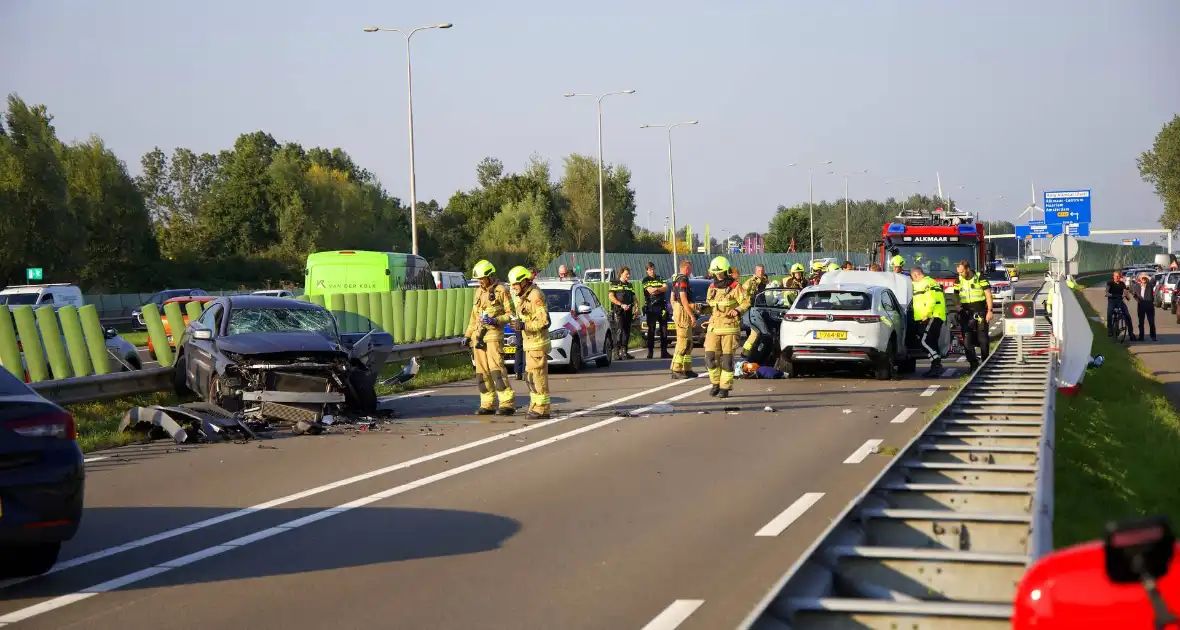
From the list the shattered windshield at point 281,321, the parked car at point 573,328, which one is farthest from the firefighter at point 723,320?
the parked car at point 573,328

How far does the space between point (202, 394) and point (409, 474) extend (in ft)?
16.2

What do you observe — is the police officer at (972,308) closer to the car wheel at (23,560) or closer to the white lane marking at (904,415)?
the white lane marking at (904,415)

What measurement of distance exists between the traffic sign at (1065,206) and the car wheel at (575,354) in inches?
961

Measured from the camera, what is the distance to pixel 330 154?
137 m

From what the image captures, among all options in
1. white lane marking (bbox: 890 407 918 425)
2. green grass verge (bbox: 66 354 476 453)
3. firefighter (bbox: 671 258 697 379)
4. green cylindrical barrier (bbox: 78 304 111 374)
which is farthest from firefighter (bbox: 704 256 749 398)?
green cylindrical barrier (bbox: 78 304 111 374)

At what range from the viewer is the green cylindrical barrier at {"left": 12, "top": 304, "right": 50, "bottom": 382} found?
15133 millimetres

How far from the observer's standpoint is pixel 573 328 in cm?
2295

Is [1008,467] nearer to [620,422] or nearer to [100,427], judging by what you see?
[620,422]

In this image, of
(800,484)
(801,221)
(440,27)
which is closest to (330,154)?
(801,221)

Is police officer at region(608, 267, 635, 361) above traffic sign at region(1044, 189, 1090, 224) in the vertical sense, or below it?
below

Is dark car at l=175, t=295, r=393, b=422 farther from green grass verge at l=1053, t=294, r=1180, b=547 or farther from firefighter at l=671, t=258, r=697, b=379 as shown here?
green grass verge at l=1053, t=294, r=1180, b=547

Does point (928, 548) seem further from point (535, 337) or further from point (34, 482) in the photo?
point (535, 337)

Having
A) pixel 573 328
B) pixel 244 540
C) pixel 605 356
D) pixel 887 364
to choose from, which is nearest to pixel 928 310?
pixel 887 364

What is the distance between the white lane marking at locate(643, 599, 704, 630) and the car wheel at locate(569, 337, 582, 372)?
645 inches
